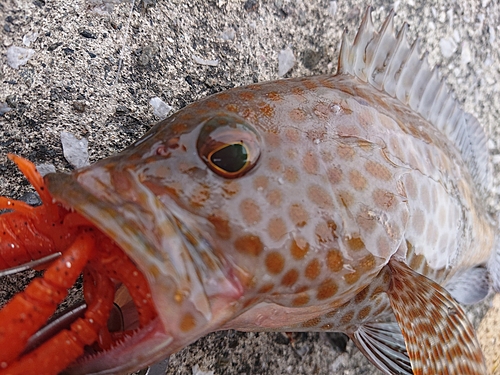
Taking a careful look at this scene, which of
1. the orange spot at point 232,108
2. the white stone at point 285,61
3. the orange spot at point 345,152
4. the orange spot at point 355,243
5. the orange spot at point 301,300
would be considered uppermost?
the white stone at point 285,61

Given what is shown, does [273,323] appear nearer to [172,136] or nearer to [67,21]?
[172,136]

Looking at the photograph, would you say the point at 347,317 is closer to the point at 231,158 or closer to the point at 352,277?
the point at 352,277

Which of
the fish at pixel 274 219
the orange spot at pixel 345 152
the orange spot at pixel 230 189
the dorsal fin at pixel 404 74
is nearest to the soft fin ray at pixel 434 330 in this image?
the fish at pixel 274 219

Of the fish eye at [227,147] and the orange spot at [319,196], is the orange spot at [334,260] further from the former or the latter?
the fish eye at [227,147]

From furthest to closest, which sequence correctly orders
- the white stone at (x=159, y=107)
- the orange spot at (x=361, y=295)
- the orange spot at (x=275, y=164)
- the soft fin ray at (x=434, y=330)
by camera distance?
the white stone at (x=159, y=107) < the orange spot at (x=361, y=295) < the soft fin ray at (x=434, y=330) < the orange spot at (x=275, y=164)

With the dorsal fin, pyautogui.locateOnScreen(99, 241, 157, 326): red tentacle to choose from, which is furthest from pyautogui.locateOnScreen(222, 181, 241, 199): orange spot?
the dorsal fin

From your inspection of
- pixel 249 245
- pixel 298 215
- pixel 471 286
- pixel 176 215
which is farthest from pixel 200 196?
pixel 471 286

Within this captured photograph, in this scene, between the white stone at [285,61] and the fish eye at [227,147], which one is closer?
the fish eye at [227,147]
